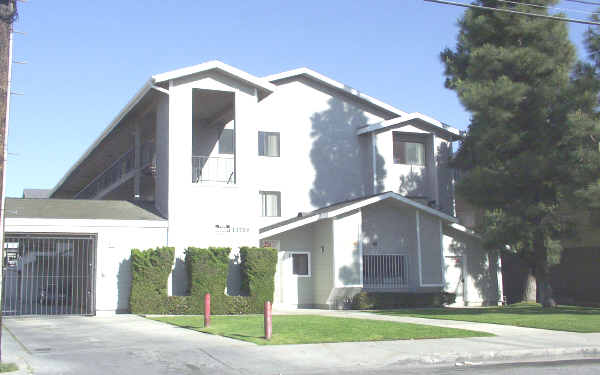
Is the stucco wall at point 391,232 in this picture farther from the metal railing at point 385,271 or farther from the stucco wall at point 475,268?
the stucco wall at point 475,268

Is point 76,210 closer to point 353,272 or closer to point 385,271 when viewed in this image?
point 353,272

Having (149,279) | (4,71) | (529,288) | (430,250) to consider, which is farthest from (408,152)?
(4,71)

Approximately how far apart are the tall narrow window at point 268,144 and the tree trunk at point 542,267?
37.7 feet

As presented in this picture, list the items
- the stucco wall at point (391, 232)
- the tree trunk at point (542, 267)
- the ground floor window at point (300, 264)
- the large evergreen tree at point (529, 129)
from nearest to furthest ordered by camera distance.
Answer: the large evergreen tree at point (529, 129) → the tree trunk at point (542, 267) → the ground floor window at point (300, 264) → the stucco wall at point (391, 232)

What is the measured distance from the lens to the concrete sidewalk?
10953 mm

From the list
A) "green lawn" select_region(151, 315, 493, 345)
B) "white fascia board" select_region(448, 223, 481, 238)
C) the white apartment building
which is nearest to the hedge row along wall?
the white apartment building

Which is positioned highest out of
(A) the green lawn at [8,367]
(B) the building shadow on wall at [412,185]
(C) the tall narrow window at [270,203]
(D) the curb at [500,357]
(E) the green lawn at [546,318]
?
(B) the building shadow on wall at [412,185]

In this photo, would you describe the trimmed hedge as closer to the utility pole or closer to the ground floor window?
the ground floor window

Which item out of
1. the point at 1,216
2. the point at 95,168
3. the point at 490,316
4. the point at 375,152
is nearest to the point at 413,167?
the point at 375,152

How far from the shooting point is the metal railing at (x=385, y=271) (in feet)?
88.1

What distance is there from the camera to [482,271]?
96.1 ft

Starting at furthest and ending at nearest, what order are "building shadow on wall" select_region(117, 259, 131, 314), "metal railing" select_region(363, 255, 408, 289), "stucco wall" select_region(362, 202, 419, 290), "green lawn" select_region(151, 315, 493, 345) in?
"stucco wall" select_region(362, 202, 419, 290) → "metal railing" select_region(363, 255, 408, 289) → "building shadow on wall" select_region(117, 259, 131, 314) → "green lawn" select_region(151, 315, 493, 345)

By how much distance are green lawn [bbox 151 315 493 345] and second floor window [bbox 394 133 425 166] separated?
14.3 meters

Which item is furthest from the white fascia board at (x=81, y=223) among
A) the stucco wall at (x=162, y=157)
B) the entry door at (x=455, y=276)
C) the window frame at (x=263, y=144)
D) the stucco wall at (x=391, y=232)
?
the entry door at (x=455, y=276)
